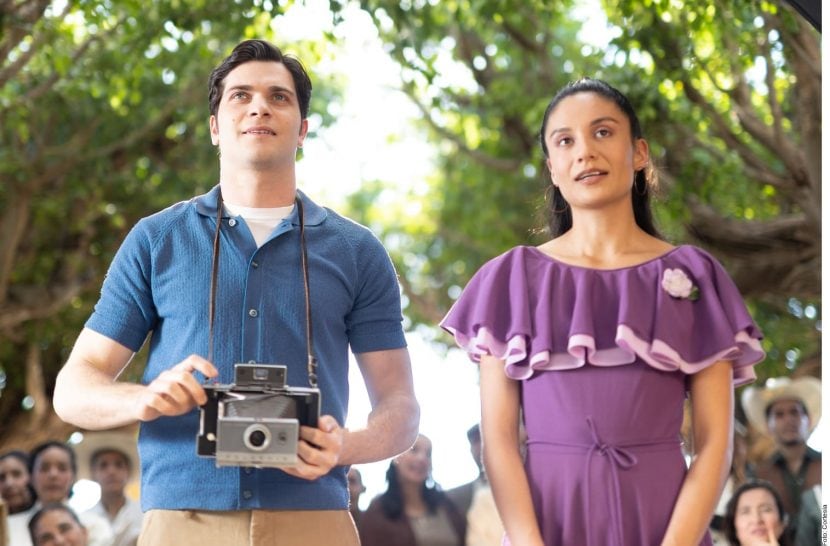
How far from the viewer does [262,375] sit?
8.38 feet

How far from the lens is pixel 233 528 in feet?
8.71

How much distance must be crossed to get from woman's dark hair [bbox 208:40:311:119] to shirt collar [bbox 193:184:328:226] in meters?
0.19

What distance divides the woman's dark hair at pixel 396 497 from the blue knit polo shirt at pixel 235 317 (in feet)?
18.8

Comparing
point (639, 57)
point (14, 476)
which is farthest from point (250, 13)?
point (14, 476)

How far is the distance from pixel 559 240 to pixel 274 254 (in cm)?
64

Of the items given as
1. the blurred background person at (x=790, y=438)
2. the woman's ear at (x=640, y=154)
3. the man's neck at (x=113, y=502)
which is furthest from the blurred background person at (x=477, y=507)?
the woman's ear at (x=640, y=154)

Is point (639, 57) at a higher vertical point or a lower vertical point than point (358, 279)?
higher

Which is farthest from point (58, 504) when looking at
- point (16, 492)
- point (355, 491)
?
point (355, 491)

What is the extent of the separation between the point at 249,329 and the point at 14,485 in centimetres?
615

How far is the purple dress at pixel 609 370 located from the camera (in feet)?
9.11

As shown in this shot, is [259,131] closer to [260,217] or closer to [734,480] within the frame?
[260,217]

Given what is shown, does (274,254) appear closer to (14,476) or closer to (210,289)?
(210,289)

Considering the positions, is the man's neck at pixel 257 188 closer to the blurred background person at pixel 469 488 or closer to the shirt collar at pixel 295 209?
the shirt collar at pixel 295 209

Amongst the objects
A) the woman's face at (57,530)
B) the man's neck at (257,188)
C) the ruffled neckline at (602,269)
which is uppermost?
the man's neck at (257,188)
